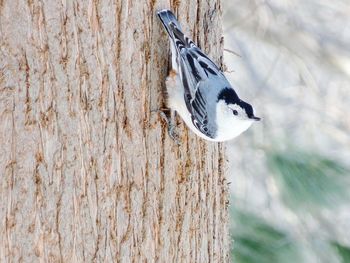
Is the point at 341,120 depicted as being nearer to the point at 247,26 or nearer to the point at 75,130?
the point at 247,26

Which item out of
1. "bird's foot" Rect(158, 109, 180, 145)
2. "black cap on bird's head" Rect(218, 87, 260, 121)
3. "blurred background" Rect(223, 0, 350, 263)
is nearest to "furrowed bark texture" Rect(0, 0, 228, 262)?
"bird's foot" Rect(158, 109, 180, 145)

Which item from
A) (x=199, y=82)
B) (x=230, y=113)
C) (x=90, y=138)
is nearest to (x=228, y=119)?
(x=230, y=113)

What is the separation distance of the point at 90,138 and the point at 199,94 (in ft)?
1.28

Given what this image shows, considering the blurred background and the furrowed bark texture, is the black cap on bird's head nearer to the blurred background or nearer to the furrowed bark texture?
the furrowed bark texture

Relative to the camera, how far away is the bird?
1881 millimetres

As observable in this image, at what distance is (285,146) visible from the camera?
132 inches

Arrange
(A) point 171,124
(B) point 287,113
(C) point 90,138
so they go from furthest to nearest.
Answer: (B) point 287,113 < (A) point 171,124 < (C) point 90,138

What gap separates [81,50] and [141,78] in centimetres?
18

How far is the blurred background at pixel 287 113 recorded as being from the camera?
336 centimetres

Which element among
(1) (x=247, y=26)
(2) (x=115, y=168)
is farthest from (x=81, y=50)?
(1) (x=247, y=26)

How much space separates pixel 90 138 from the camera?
5.71 feet

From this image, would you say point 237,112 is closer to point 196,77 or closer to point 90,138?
point 196,77

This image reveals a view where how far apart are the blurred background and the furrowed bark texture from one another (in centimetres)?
139

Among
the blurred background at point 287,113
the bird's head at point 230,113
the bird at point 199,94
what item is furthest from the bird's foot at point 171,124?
the blurred background at point 287,113
